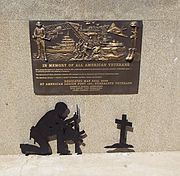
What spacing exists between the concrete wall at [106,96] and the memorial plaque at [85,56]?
61 millimetres

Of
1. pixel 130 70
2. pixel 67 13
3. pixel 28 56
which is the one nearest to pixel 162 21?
pixel 130 70

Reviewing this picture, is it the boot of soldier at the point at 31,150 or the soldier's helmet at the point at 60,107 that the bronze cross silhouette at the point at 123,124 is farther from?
the boot of soldier at the point at 31,150

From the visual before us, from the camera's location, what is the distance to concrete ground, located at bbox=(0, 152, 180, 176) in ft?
11.5

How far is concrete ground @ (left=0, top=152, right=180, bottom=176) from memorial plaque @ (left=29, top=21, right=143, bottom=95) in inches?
26.9

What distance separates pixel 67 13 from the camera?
10.5 feet

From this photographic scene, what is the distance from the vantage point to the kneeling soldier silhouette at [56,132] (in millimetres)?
3592

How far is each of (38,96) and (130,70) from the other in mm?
890

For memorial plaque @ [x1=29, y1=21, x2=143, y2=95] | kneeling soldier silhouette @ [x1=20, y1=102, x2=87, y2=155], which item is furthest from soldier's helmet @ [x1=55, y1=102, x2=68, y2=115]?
memorial plaque @ [x1=29, y1=21, x2=143, y2=95]

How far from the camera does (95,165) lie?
3613mm

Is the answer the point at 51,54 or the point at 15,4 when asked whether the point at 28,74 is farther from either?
the point at 15,4

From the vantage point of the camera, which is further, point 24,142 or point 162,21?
point 24,142

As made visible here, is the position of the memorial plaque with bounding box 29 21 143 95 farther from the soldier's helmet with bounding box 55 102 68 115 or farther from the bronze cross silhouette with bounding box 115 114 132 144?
the bronze cross silhouette with bounding box 115 114 132 144

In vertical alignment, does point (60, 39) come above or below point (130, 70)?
above

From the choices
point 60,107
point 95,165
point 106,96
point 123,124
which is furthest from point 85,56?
point 95,165
